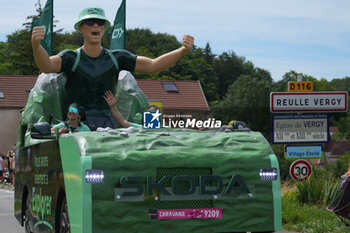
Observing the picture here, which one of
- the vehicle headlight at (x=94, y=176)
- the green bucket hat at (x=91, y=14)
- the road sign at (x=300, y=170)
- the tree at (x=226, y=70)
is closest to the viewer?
the vehicle headlight at (x=94, y=176)

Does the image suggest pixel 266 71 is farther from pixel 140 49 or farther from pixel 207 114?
pixel 207 114

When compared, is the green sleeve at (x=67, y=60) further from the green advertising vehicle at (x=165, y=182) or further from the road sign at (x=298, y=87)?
the road sign at (x=298, y=87)

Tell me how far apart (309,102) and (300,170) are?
1.40 m

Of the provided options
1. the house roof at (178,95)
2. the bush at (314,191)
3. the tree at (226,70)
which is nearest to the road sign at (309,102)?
the bush at (314,191)

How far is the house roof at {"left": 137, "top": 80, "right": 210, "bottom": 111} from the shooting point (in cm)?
7831

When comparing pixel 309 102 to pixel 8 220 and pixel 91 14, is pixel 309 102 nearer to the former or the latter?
pixel 8 220

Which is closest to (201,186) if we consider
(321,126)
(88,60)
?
(88,60)

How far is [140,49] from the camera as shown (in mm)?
115812

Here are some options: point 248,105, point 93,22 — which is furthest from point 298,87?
point 248,105

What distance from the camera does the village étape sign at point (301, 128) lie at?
15.4m

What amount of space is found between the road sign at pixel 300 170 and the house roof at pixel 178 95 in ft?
204

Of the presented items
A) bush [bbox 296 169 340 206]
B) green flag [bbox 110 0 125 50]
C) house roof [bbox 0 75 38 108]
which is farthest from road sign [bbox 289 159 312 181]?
house roof [bbox 0 75 38 108]

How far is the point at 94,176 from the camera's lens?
6.45 meters

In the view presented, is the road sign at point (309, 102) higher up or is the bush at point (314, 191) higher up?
the road sign at point (309, 102)
